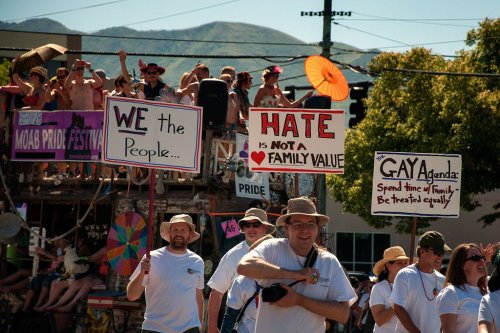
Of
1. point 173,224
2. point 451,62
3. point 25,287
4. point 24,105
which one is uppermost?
point 451,62

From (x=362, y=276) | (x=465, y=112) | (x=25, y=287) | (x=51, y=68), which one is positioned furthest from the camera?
(x=51, y=68)

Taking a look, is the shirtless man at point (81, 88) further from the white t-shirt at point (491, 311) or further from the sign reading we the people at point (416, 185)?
the white t-shirt at point (491, 311)

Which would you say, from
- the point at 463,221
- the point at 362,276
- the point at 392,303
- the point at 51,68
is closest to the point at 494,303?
the point at 392,303

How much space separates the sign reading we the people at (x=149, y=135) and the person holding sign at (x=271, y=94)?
6641mm

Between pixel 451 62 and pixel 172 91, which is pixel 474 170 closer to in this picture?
pixel 451 62

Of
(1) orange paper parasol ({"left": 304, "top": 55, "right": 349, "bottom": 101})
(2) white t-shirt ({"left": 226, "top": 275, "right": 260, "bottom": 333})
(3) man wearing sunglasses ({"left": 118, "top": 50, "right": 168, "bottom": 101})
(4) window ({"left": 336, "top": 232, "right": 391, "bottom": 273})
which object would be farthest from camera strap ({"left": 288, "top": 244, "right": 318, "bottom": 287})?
(4) window ({"left": 336, "top": 232, "right": 391, "bottom": 273})

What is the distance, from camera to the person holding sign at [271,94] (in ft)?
60.4

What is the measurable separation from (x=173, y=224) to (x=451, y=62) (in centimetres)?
2731

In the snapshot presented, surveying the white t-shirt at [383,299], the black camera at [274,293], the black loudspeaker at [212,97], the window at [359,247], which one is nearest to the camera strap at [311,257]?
the black camera at [274,293]

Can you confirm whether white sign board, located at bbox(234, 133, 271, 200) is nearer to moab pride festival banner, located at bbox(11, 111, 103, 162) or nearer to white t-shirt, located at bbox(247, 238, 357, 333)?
moab pride festival banner, located at bbox(11, 111, 103, 162)

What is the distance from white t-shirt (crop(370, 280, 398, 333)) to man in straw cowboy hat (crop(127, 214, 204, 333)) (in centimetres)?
161

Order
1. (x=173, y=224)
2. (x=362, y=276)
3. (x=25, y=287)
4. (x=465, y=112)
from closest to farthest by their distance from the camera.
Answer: (x=173, y=224) → (x=25, y=287) → (x=362, y=276) → (x=465, y=112)

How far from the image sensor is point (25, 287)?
62.7 ft

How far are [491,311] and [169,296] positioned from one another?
3.54 metres
